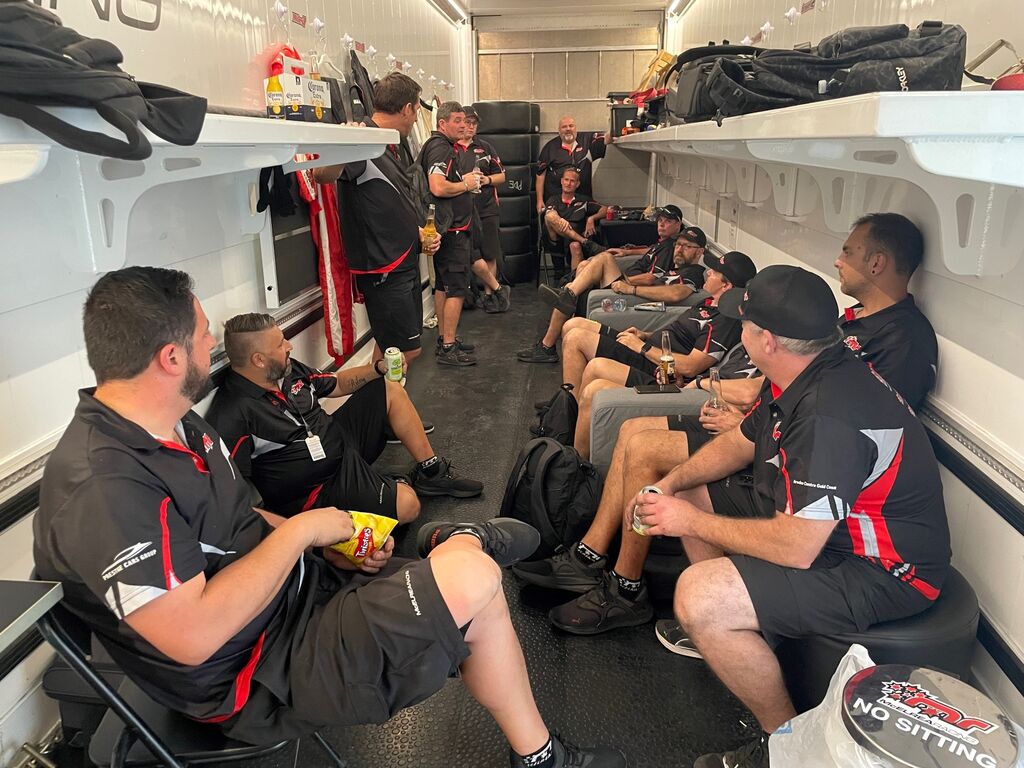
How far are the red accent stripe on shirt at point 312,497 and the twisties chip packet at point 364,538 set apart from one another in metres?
0.71

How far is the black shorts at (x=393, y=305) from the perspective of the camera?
3387 mm

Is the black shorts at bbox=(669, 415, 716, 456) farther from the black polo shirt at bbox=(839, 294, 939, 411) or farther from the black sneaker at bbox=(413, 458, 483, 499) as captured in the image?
the black sneaker at bbox=(413, 458, 483, 499)

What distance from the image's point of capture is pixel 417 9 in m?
5.23

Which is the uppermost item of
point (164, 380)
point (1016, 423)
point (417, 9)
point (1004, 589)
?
point (417, 9)

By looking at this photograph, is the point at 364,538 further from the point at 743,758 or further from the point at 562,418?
the point at 562,418

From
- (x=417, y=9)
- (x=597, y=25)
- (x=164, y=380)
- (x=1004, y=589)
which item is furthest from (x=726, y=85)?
(x=597, y=25)

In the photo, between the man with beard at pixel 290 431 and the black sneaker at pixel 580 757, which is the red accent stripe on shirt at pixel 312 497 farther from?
the black sneaker at pixel 580 757

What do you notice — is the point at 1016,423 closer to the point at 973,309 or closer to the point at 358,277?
the point at 973,309

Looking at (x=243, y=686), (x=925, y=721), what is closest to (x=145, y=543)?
(x=243, y=686)

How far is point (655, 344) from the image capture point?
3305mm

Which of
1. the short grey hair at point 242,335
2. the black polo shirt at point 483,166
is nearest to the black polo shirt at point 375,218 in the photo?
the short grey hair at point 242,335

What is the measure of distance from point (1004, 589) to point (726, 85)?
1326mm

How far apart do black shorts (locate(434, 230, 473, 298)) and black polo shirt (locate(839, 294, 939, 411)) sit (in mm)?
3267

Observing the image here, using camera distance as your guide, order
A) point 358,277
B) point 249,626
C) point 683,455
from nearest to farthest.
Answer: point 249,626
point 683,455
point 358,277
